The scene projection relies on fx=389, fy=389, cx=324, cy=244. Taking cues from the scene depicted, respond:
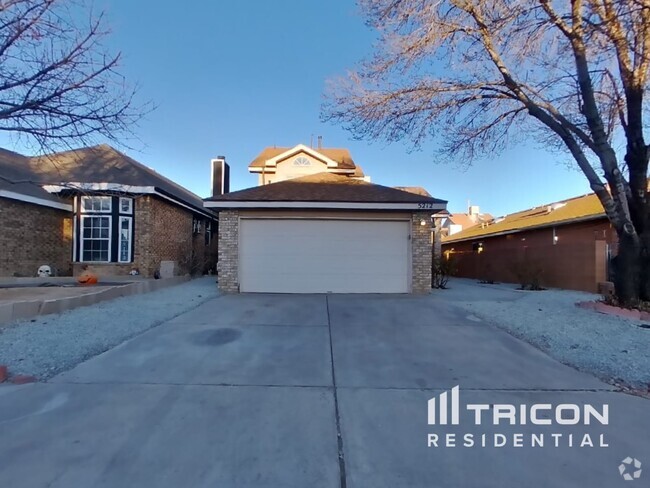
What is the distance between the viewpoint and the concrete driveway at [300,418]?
288cm

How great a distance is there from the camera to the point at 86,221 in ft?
49.7

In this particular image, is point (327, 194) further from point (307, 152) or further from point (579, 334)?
point (307, 152)

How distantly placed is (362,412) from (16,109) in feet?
23.7

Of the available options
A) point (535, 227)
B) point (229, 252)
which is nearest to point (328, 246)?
point (229, 252)

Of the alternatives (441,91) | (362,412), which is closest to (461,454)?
(362,412)

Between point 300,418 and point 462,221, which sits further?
point 462,221

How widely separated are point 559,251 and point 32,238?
19.8 m

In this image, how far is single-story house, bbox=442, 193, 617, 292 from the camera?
44.9 feet

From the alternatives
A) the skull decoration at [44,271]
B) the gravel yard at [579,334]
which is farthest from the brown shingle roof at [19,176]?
the gravel yard at [579,334]

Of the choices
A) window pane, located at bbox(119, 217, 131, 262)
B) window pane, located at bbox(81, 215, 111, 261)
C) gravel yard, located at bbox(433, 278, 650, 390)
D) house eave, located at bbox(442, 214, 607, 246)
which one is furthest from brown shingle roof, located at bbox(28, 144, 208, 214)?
house eave, located at bbox(442, 214, 607, 246)

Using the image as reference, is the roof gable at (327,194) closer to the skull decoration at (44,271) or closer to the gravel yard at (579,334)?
the gravel yard at (579,334)

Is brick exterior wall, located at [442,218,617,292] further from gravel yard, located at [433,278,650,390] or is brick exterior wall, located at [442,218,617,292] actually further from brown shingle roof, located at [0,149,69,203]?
brown shingle roof, located at [0,149,69,203]

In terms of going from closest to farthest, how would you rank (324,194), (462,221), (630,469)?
(630,469) → (324,194) → (462,221)

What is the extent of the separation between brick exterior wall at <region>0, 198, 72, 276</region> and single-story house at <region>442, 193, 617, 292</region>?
18112 millimetres
